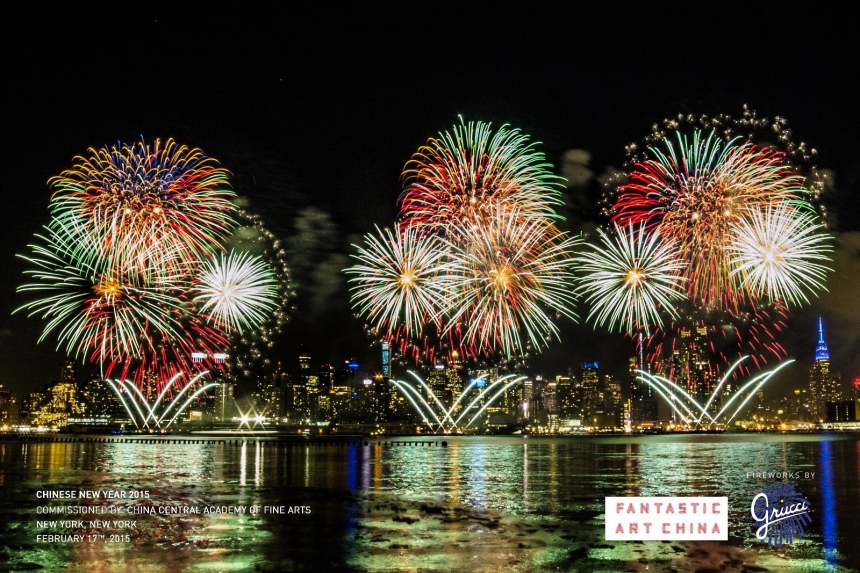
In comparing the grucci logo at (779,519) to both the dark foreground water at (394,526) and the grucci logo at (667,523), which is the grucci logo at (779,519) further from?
the grucci logo at (667,523)

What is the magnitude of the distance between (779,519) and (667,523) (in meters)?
3.41

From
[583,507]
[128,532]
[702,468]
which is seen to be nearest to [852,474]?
[702,468]

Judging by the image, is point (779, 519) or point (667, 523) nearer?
point (667, 523)

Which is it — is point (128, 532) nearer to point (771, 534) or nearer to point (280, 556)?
point (280, 556)

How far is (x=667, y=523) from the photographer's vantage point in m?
18.1

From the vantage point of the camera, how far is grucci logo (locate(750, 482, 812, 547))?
17.9 meters

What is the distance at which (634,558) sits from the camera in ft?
50.4

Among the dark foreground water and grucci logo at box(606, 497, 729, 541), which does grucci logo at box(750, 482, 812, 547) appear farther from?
grucci logo at box(606, 497, 729, 541)

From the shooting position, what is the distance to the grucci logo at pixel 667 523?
17734 millimetres

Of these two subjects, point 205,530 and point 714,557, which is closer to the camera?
point 714,557

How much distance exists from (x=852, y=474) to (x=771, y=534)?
25.6 metres

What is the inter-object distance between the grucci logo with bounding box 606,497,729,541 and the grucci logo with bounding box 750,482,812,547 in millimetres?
811

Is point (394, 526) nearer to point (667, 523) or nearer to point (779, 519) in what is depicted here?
point (667, 523)

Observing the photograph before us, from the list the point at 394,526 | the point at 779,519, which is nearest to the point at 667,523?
the point at 779,519
